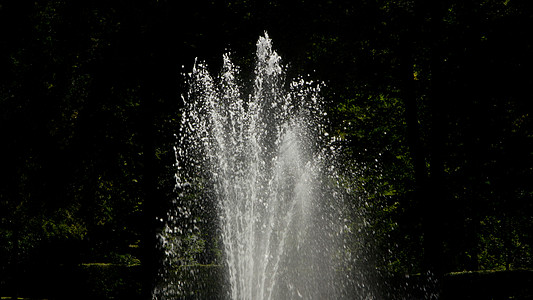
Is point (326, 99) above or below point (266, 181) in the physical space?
above

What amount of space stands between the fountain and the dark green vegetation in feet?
2.29

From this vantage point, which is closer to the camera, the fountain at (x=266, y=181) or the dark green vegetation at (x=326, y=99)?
the dark green vegetation at (x=326, y=99)

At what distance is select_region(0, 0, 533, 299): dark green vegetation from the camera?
1433 cm

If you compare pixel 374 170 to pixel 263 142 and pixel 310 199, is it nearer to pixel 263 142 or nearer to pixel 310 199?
pixel 310 199

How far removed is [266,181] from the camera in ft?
47.3

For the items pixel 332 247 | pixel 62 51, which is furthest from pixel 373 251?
pixel 62 51

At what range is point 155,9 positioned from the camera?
57.3 feet

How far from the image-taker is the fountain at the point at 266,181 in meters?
14.5

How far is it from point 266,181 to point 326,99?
572cm

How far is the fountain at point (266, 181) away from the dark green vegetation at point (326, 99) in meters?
0.70

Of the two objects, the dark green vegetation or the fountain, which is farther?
the fountain

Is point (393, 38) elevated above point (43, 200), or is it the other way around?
point (393, 38)

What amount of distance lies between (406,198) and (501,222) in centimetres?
413

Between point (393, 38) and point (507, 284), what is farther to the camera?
point (393, 38)
